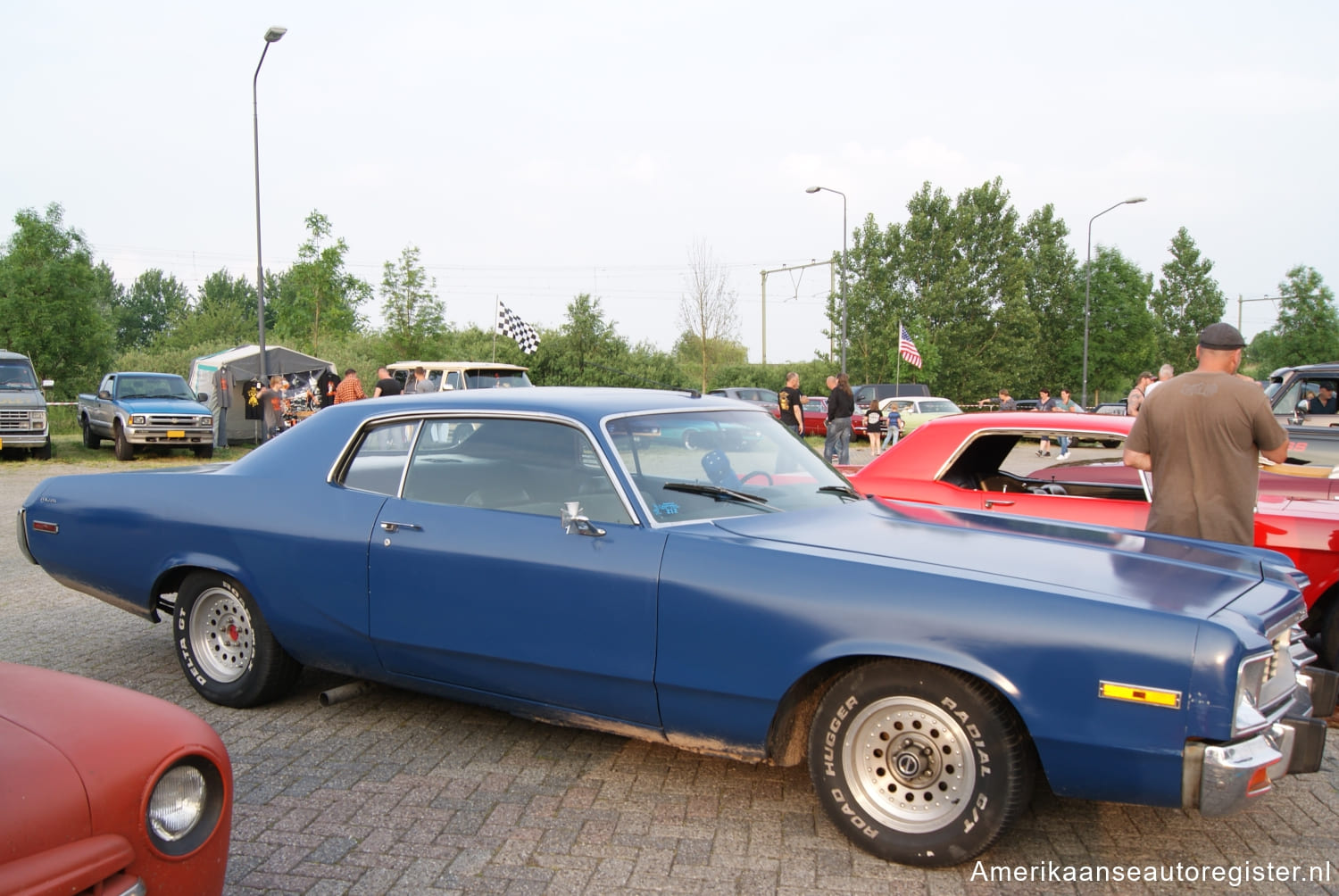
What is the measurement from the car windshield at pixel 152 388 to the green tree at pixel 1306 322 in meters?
56.0

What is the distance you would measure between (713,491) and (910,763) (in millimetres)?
1232

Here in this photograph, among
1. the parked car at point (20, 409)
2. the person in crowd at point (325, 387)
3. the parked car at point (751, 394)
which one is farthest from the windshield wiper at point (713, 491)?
the parked car at point (751, 394)

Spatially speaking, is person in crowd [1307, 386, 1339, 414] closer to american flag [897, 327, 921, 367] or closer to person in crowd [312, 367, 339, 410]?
person in crowd [312, 367, 339, 410]

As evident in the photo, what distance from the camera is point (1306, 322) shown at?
54.4 metres

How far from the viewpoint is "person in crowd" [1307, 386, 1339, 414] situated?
9953 mm

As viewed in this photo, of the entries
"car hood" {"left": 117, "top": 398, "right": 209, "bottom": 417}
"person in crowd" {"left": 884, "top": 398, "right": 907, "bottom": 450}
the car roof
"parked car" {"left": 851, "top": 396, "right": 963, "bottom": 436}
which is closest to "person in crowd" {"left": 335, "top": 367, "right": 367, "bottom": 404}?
"car hood" {"left": 117, "top": 398, "right": 209, "bottom": 417}

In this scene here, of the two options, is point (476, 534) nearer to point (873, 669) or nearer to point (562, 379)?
point (873, 669)

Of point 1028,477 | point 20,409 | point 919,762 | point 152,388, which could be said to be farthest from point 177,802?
point 152,388

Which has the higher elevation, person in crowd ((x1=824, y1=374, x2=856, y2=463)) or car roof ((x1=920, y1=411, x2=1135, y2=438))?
car roof ((x1=920, y1=411, x2=1135, y2=438))

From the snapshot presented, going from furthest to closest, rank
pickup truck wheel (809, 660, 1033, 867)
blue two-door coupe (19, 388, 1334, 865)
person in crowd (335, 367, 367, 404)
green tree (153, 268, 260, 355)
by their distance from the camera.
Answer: green tree (153, 268, 260, 355)
person in crowd (335, 367, 367, 404)
pickup truck wheel (809, 660, 1033, 867)
blue two-door coupe (19, 388, 1334, 865)

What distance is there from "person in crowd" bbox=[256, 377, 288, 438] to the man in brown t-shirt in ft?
59.3

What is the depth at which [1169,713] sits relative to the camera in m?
2.58

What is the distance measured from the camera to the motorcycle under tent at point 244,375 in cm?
2261

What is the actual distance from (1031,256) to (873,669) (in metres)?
54.0
